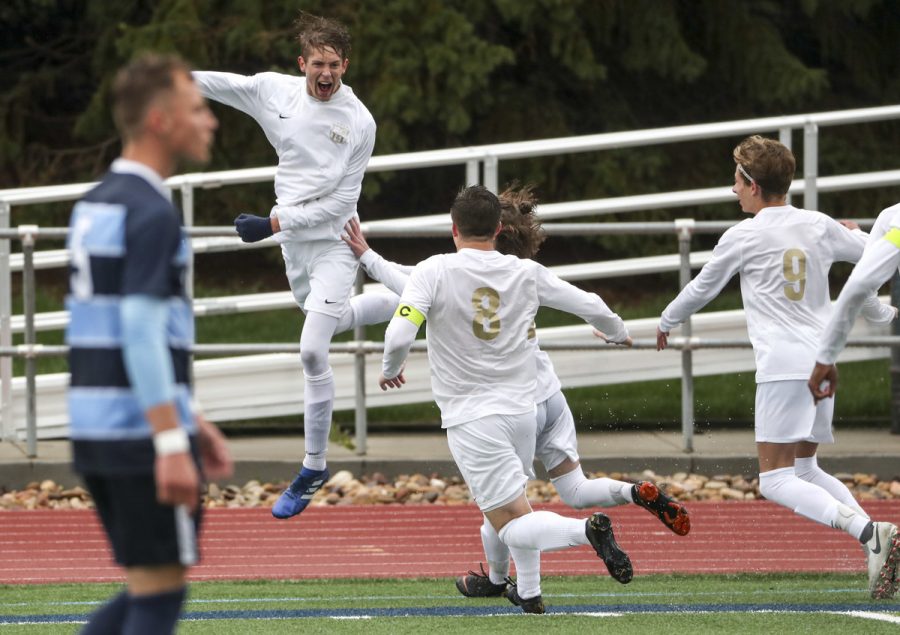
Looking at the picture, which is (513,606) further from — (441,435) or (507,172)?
(507,172)

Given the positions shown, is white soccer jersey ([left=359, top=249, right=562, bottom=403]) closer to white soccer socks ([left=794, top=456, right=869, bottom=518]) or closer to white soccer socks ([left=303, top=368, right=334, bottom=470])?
white soccer socks ([left=303, top=368, right=334, bottom=470])

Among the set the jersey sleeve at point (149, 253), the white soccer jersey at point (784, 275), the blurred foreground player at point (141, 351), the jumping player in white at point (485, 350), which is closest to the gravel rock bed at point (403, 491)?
the white soccer jersey at point (784, 275)

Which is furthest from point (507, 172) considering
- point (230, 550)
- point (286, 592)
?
point (286, 592)

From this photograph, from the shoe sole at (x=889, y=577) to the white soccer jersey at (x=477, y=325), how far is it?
5.21 ft

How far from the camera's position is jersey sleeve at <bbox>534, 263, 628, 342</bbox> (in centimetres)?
630

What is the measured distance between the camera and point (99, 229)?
3.75m

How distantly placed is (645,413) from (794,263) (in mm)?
5587

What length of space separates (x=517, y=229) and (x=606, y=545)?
4.76 ft

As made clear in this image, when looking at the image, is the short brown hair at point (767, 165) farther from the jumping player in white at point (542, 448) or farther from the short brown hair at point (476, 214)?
the short brown hair at point (476, 214)

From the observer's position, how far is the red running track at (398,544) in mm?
7777

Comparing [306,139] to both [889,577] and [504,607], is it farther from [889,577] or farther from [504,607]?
[889,577]

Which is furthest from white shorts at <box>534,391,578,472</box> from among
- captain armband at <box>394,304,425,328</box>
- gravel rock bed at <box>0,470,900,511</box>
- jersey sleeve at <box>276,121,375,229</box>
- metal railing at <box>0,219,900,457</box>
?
gravel rock bed at <box>0,470,900,511</box>

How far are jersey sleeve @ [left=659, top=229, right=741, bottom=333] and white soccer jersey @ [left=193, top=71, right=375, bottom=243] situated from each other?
1.83 meters

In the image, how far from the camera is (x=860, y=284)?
18.1 feet
